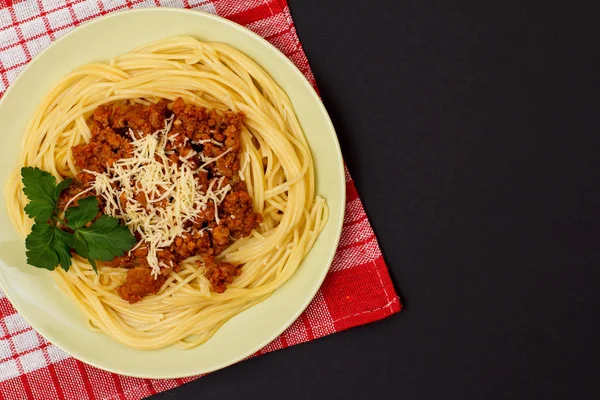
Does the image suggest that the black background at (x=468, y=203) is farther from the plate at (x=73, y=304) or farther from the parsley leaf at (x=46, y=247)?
the parsley leaf at (x=46, y=247)

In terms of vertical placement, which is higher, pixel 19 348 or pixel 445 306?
pixel 19 348

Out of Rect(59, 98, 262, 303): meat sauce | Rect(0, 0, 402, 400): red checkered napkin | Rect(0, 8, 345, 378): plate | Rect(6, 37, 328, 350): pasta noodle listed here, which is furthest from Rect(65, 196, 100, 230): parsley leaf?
Rect(0, 0, 402, 400): red checkered napkin

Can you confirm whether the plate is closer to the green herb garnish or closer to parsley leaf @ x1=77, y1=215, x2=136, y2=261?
the green herb garnish

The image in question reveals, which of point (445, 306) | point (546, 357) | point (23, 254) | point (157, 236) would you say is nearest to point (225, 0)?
point (157, 236)

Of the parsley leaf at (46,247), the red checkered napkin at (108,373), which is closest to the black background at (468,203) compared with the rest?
the red checkered napkin at (108,373)

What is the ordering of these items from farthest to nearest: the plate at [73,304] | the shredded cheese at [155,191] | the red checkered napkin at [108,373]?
the red checkered napkin at [108,373], the plate at [73,304], the shredded cheese at [155,191]

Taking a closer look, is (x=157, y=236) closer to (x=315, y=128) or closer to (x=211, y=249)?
(x=211, y=249)

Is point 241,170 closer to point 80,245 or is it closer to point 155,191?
point 155,191
